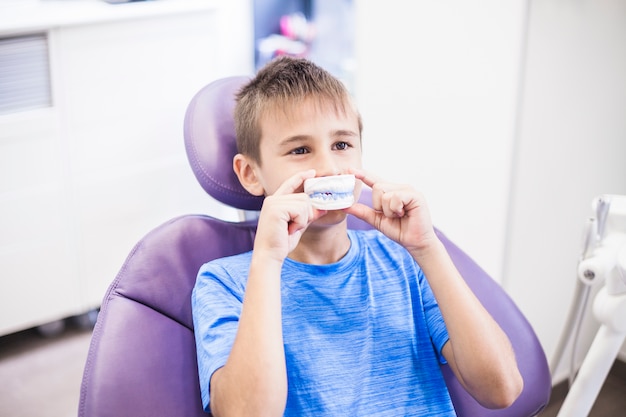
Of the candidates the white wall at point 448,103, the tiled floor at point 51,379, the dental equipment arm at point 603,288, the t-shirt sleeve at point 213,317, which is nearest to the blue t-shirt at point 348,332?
the t-shirt sleeve at point 213,317

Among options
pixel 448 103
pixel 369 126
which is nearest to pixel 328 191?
pixel 448 103

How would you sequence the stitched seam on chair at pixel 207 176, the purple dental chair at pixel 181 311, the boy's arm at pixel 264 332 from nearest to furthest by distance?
the boy's arm at pixel 264 332
the purple dental chair at pixel 181 311
the stitched seam on chair at pixel 207 176

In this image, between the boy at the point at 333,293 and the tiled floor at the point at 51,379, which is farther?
the tiled floor at the point at 51,379

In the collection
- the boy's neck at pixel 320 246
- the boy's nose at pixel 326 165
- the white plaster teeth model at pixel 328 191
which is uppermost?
the boy's nose at pixel 326 165

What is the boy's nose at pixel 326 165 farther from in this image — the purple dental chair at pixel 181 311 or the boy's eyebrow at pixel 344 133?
the purple dental chair at pixel 181 311

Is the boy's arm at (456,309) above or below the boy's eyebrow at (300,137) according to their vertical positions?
below

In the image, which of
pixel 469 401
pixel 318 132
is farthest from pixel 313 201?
pixel 469 401

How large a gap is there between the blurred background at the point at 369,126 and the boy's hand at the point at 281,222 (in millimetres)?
777

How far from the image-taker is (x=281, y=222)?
114cm

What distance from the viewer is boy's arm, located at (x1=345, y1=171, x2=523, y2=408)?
1222 millimetres

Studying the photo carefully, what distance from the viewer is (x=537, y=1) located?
1.66 meters

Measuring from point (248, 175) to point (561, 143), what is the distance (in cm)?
84

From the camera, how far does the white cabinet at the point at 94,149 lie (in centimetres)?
238

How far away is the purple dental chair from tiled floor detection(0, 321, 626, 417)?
766mm
